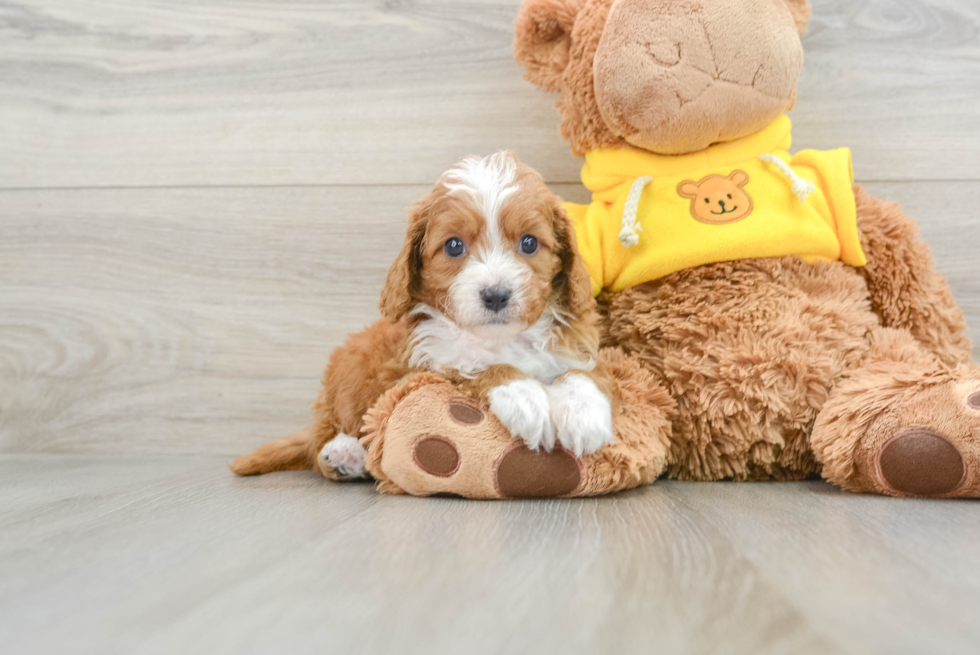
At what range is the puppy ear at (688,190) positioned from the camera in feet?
4.26

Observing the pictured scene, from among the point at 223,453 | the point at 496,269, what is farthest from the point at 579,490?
the point at 223,453

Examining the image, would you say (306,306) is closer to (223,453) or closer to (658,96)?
(223,453)

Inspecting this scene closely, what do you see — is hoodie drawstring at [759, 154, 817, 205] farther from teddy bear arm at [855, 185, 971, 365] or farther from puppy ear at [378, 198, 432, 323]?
puppy ear at [378, 198, 432, 323]

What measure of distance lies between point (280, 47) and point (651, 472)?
1354 mm

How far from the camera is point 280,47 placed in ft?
5.70

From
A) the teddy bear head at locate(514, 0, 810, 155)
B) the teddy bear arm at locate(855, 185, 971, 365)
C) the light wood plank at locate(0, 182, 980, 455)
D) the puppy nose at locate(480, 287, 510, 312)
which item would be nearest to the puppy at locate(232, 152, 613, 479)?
the puppy nose at locate(480, 287, 510, 312)

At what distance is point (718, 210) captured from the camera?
1.28m

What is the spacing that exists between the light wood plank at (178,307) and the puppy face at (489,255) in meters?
0.55

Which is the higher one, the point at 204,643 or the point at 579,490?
the point at 204,643

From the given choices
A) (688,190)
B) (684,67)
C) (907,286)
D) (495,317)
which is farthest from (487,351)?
(907,286)

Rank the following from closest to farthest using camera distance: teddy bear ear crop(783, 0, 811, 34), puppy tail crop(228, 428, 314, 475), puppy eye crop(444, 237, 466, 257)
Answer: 1. puppy eye crop(444, 237, 466, 257)
2. teddy bear ear crop(783, 0, 811, 34)
3. puppy tail crop(228, 428, 314, 475)

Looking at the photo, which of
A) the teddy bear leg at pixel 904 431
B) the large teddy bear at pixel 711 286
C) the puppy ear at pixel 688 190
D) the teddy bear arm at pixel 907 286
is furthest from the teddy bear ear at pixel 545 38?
the teddy bear leg at pixel 904 431

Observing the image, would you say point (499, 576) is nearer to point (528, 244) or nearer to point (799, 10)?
point (528, 244)

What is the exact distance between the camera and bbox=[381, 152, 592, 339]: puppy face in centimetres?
109
